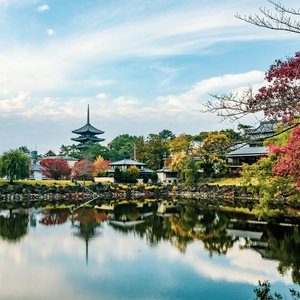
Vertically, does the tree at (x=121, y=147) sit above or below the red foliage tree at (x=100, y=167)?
above

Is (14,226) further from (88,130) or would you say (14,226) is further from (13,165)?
(88,130)

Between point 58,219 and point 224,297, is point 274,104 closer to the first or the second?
point 224,297

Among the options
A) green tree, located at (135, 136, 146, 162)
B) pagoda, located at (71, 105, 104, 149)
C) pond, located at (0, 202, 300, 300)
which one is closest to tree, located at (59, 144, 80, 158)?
pagoda, located at (71, 105, 104, 149)

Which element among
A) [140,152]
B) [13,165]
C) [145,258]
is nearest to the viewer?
[145,258]

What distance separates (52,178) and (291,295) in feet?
129

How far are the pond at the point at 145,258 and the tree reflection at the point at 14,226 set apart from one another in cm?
4

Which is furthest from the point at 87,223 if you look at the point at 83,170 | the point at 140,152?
the point at 140,152

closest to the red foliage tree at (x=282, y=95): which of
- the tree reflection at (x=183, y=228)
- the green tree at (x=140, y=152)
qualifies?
the tree reflection at (x=183, y=228)

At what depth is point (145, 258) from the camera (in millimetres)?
11477

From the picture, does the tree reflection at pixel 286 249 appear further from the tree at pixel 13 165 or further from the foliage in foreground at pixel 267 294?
the tree at pixel 13 165

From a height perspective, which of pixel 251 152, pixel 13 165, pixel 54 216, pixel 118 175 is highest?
pixel 251 152

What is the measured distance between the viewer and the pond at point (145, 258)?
8711 mm

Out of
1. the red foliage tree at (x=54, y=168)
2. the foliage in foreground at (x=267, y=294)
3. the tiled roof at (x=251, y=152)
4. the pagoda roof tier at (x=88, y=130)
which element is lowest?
the foliage in foreground at (x=267, y=294)

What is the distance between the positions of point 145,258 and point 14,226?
867 cm
